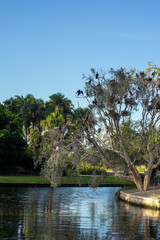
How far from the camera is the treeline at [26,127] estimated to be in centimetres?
4991

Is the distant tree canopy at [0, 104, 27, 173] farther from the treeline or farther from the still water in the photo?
the still water

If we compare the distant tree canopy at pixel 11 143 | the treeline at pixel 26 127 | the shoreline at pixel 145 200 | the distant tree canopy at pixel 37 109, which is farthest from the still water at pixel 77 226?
the distant tree canopy at pixel 37 109

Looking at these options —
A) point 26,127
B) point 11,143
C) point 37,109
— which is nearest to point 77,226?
point 11,143

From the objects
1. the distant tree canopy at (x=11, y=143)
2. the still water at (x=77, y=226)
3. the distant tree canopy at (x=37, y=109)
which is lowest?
the still water at (x=77, y=226)

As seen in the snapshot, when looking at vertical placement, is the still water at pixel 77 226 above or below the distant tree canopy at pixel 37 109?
below

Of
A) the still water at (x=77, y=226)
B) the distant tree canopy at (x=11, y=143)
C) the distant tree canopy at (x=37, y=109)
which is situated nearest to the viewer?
the still water at (x=77, y=226)

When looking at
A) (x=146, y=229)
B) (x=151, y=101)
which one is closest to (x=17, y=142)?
(x=151, y=101)

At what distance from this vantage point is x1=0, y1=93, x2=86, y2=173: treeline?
164 ft

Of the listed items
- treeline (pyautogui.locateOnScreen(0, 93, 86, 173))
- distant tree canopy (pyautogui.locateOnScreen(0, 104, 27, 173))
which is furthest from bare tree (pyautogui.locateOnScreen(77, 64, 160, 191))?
distant tree canopy (pyautogui.locateOnScreen(0, 104, 27, 173))

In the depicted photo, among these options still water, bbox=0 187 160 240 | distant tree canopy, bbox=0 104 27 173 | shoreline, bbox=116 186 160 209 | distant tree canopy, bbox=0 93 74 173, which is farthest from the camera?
distant tree canopy, bbox=0 93 74 173

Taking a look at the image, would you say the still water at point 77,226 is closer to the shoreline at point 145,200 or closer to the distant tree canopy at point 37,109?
the shoreline at point 145,200

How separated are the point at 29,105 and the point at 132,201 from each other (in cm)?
4849

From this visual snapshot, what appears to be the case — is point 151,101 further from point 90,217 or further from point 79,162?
point 90,217

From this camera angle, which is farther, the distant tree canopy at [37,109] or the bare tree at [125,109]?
the distant tree canopy at [37,109]
